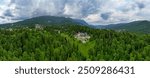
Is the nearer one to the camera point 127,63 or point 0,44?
point 127,63

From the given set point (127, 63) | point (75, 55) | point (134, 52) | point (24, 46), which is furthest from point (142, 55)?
point (127, 63)

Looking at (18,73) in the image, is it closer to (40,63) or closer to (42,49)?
(40,63)

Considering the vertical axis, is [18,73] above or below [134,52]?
above

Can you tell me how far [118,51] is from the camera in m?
193

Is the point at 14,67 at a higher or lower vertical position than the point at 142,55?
higher

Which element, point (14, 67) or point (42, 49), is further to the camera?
point (42, 49)

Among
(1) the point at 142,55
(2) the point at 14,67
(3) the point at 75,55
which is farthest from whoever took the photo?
(1) the point at 142,55

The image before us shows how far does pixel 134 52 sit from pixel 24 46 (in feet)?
212

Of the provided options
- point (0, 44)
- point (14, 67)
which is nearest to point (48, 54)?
point (0, 44)

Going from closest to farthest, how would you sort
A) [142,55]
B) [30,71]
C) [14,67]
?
[30,71] → [14,67] → [142,55]

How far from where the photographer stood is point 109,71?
154 ft

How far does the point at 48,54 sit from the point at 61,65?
133m

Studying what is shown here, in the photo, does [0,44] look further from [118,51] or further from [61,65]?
[61,65]

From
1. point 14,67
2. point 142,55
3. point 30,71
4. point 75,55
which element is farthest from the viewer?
point 142,55
